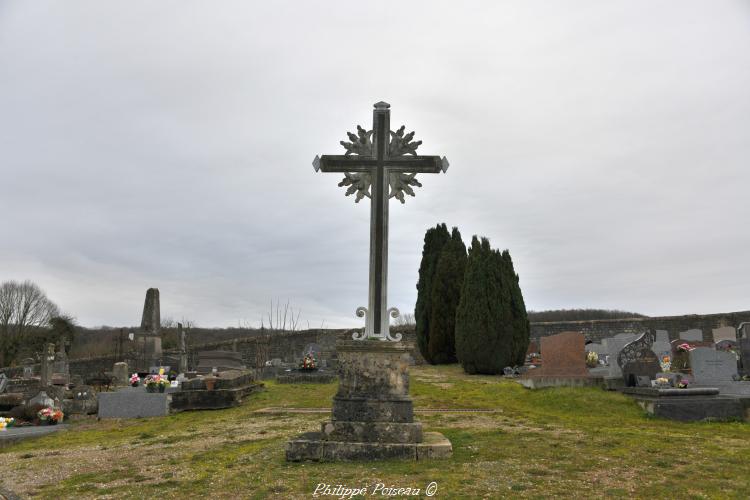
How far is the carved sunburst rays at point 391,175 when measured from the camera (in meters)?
6.57

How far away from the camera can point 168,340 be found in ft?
113

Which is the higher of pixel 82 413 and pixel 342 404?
pixel 342 404

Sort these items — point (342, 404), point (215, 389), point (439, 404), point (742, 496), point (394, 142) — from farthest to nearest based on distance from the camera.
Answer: point (215, 389)
point (439, 404)
point (394, 142)
point (342, 404)
point (742, 496)

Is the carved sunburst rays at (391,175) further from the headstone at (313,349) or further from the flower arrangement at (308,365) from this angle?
the headstone at (313,349)

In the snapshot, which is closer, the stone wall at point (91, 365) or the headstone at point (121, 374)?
the headstone at point (121, 374)

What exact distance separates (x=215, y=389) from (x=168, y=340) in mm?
24207

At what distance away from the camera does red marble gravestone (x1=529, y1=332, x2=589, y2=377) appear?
41.5 ft

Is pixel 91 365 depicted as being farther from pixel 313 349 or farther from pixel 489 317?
pixel 489 317

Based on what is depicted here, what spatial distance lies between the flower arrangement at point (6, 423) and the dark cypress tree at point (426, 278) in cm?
1499

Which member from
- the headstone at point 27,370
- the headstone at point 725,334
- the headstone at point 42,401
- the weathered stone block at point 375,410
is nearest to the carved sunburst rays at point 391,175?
the weathered stone block at point 375,410

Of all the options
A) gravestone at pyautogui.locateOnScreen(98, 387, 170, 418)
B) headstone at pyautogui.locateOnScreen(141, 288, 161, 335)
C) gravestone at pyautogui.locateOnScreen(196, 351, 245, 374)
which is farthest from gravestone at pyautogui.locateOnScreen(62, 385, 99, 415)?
headstone at pyautogui.locateOnScreen(141, 288, 161, 335)

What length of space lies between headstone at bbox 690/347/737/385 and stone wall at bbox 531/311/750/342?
1323 centimetres

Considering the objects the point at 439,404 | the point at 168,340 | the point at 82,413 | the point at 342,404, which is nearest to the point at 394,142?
the point at 342,404

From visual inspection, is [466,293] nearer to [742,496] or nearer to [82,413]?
[82,413]
